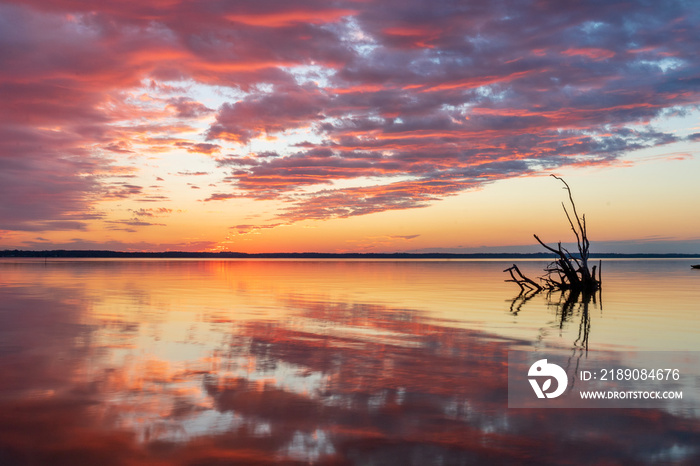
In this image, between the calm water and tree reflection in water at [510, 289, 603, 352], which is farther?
tree reflection in water at [510, 289, 603, 352]

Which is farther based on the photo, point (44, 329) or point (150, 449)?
point (44, 329)

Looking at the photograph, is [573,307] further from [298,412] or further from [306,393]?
[298,412]

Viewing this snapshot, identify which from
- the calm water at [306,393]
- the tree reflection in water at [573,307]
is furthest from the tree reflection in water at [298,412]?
the tree reflection in water at [573,307]

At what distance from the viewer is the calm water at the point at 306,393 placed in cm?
682

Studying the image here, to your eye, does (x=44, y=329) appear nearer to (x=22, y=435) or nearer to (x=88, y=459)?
(x=22, y=435)

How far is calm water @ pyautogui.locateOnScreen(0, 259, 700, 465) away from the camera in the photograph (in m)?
6.82

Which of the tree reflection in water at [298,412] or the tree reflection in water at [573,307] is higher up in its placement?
the tree reflection in water at [573,307]

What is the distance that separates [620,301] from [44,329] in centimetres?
2691

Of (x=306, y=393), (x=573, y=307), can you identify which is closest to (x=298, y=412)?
(x=306, y=393)

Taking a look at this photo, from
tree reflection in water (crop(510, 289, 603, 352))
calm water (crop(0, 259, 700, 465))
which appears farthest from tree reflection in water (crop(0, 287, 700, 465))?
tree reflection in water (crop(510, 289, 603, 352))

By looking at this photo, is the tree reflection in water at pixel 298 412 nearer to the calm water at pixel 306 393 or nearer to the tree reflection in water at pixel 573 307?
the calm water at pixel 306 393

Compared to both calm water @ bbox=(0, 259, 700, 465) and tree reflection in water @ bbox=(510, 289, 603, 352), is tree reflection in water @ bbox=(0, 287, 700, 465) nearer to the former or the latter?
calm water @ bbox=(0, 259, 700, 465)

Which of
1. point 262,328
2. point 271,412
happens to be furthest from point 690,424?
point 262,328

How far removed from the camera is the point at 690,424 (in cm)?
792
